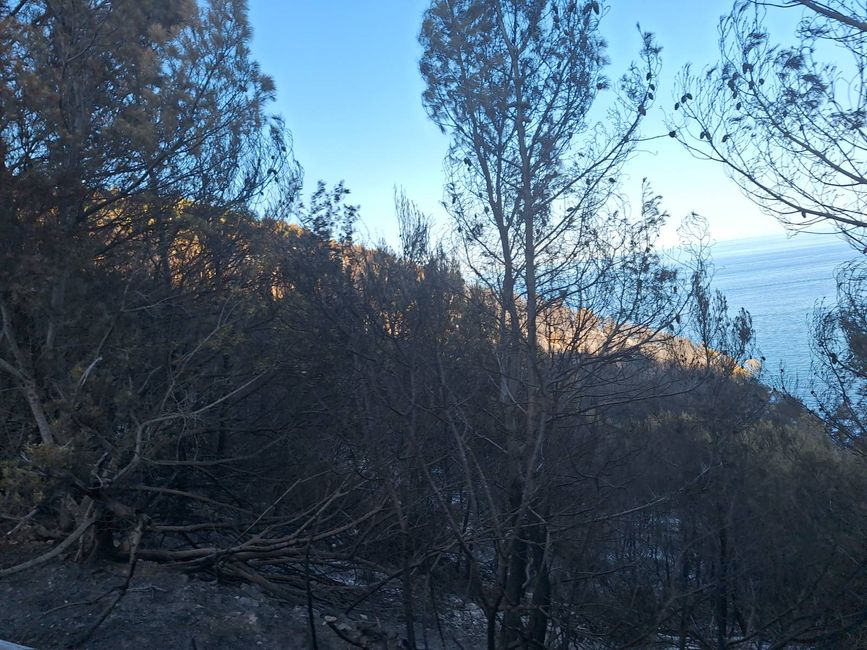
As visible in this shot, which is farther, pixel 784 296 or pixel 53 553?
pixel 784 296

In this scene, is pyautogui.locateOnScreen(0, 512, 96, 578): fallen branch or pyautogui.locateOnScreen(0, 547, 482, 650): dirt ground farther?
pyautogui.locateOnScreen(0, 512, 96, 578): fallen branch

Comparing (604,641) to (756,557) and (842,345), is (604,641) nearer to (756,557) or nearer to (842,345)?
(842,345)

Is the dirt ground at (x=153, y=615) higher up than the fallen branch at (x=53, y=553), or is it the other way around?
the fallen branch at (x=53, y=553)

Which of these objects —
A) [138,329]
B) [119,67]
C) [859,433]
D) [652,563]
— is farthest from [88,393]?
[859,433]

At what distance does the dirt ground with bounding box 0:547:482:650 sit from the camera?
618 cm

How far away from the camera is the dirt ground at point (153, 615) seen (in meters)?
6.18

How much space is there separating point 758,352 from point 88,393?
14.6 m

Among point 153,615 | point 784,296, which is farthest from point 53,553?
point 784,296

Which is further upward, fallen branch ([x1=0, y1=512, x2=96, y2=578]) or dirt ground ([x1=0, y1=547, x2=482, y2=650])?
fallen branch ([x1=0, y1=512, x2=96, y2=578])

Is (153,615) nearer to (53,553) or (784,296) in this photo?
(53,553)

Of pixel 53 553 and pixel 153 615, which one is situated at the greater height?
pixel 53 553

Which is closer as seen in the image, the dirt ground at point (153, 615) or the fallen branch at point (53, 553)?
the dirt ground at point (153, 615)

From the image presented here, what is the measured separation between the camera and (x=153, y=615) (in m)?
6.64

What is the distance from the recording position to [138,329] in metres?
7.49
